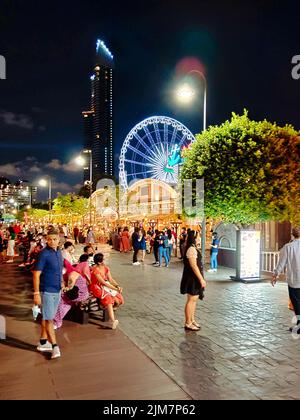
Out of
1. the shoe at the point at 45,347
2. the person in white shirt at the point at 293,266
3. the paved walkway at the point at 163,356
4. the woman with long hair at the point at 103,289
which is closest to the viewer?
the paved walkway at the point at 163,356

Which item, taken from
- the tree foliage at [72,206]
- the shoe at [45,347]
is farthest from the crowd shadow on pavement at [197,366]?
the tree foliage at [72,206]

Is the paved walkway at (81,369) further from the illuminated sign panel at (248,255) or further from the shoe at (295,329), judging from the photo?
the illuminated sign panel at (248,255)

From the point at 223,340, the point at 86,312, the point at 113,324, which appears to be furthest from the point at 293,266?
the point at 86,312

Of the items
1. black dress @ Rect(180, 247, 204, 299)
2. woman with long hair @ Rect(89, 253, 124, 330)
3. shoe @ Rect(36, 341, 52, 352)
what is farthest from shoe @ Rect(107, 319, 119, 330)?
shoe @ Rect(36, 341, 52, 352)

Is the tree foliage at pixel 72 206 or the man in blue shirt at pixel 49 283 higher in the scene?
the tree foliage at pixel 72 206

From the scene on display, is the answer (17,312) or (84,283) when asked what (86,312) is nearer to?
(84,283)

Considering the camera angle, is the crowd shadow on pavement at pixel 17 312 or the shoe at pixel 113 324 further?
the crowd shadow on pavement at pixel 17 312

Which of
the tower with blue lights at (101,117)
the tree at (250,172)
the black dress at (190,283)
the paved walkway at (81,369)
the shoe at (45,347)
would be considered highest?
the tower with blue lights at (101,117)

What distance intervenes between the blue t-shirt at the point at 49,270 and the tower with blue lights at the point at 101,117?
527ft

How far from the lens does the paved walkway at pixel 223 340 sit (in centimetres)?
483

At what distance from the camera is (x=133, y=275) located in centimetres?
1459

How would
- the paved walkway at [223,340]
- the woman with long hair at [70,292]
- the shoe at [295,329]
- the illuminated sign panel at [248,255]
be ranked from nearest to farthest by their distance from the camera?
the paved walkway at [223,340] → the shoe at [295,329] → the woman with long hair at [70,292] → the illuminated sign panel at [248,255]

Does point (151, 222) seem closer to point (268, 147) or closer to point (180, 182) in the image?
point (180, 182)
